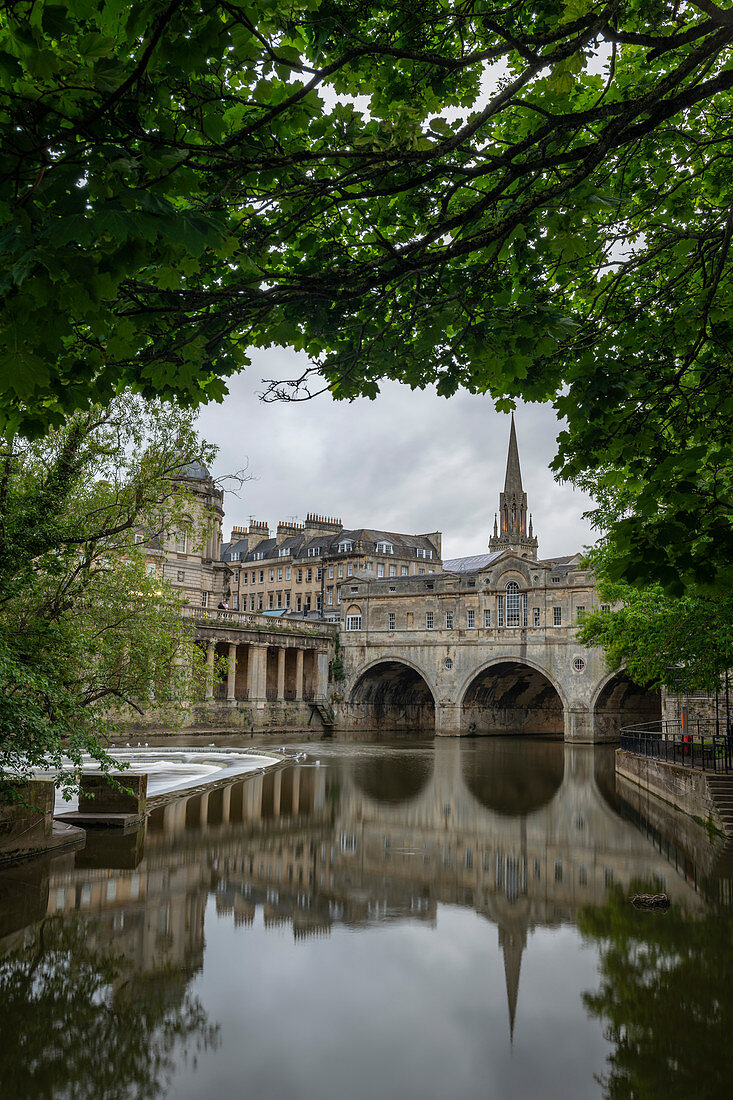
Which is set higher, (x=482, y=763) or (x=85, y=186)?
(x=85, y=186)

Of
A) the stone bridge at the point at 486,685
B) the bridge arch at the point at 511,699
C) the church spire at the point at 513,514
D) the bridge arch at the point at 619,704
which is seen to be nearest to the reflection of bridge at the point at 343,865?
the bridge arch at the point at 619,704

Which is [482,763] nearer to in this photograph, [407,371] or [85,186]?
[407,371]

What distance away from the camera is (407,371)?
679 centimetres

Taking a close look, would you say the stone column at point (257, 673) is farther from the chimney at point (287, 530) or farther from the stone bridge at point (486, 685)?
the chimney at point (287, 530)

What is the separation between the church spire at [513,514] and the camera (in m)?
81.2

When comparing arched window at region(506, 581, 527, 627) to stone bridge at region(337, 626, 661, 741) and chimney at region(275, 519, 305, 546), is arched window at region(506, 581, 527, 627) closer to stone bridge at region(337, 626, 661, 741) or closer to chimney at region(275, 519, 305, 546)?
stone bridge at region(337, 626, 661, 741)

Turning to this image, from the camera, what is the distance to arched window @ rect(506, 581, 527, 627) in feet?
175

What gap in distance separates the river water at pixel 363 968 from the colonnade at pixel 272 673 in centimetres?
3832

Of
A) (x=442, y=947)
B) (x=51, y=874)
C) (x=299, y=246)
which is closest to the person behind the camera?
(x=299, y=246)

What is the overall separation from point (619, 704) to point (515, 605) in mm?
9346

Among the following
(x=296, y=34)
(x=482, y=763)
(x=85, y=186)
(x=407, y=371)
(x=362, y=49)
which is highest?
(x=296, y=34)

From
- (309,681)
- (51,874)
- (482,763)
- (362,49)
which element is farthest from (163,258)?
(309,681)

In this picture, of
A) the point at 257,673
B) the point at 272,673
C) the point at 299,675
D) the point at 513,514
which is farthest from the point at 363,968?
the point at 513,514

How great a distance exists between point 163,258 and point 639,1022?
6.66 metres
